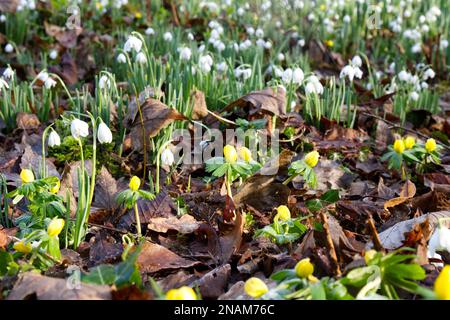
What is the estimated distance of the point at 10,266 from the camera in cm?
150

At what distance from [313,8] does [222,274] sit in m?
4.79

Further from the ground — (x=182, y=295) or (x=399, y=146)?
(x=182, y=295)

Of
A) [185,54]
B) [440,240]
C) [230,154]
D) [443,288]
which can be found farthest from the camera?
[185,54]

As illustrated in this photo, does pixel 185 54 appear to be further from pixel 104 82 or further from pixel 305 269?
pixel 305 269

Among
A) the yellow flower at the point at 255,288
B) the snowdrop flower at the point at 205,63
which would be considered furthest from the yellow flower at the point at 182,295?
the snowdrop flower at the point at 205,63

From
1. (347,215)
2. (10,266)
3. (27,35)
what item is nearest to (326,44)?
(27,35)

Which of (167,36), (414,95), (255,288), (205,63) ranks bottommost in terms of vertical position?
(414,95)

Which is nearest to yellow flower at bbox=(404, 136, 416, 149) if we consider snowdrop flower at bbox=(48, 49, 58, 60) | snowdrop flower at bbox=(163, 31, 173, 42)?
snowdrop flower at bbox=(163, 31, 173, 42)

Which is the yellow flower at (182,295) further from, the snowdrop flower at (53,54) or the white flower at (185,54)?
the snowdrop flower at (53,54)

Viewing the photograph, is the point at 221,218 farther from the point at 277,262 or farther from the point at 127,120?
the point at 127,120

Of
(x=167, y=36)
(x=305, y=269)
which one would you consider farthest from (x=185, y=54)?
(x=305, y=269)

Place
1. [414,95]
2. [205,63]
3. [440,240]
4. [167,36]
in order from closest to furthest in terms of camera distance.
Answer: [440,240]
[205,63]
[414,95]
[167,36]

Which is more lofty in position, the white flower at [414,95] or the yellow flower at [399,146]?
the yellow flower at [399,146]

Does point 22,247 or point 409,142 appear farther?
point 409,142
